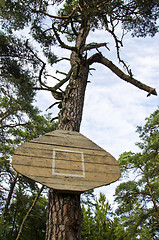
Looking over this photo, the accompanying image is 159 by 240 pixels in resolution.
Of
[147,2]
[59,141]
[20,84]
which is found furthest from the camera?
[20,84]

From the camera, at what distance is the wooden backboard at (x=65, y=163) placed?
79.3 inches

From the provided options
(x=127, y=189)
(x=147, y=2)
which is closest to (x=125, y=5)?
(x=147, y=2)

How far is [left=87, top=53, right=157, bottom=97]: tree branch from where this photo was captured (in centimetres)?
424

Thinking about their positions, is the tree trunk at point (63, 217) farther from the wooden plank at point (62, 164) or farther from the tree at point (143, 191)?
the tree at point (143, 191)

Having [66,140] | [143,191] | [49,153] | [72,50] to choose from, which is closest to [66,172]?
[49,153]

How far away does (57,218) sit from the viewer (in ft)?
7.12

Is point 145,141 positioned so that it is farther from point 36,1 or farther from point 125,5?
point 36,1

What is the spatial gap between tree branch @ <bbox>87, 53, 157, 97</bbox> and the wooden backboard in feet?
7.73

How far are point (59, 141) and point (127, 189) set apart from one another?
8218mm

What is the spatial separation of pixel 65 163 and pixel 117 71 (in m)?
3.31

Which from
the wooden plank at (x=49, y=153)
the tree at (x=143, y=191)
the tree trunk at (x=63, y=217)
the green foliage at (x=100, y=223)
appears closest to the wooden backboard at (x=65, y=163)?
the wooden plank at (x=49, y=153)

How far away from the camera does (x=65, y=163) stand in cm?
221

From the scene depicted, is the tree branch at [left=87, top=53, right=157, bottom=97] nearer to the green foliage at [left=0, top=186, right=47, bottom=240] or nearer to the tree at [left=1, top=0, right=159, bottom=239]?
the tree at [left=1, top=0, right=159, bottom=239]

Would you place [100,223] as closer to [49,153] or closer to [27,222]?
[27,222]
